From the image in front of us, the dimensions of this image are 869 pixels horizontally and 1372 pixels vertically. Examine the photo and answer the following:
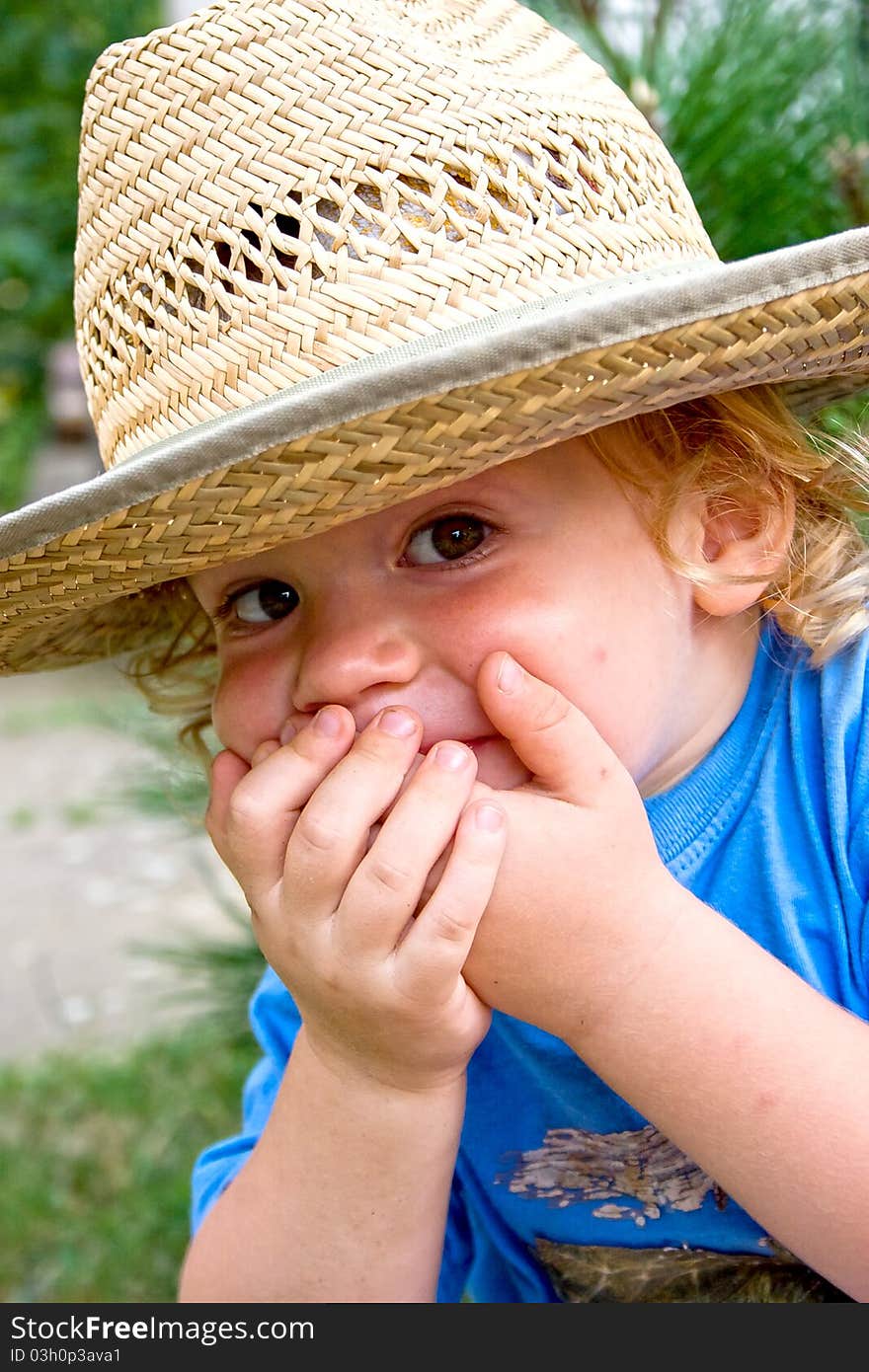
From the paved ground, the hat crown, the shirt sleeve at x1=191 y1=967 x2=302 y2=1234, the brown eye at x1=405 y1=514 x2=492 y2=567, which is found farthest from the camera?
the paved ground

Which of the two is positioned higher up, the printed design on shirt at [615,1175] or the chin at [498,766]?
the chin at [498,766]

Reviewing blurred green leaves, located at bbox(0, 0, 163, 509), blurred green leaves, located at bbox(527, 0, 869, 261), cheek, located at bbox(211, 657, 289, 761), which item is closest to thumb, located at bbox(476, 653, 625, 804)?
cheek, located at bbox(211, 657, 289, 761)

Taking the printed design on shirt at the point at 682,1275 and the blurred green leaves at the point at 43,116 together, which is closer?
the printed design on shirt at the point at 682,1275

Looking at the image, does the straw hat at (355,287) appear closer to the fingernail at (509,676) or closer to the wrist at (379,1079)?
the fingernail at (509,676)

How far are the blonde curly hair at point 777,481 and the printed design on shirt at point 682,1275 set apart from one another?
23.8 inches

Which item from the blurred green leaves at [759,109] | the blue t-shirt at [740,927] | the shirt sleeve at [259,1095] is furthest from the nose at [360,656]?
the blurred green leaves at [759,109]

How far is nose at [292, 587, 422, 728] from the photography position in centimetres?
110

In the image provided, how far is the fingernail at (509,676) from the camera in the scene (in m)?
1.06

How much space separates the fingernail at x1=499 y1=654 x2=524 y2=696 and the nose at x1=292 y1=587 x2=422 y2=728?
0.08 m

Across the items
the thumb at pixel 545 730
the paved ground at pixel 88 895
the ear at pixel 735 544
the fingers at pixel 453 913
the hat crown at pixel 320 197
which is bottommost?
the paved ground at pixel 88 895

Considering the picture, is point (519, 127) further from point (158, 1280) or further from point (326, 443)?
point (158, 1280)

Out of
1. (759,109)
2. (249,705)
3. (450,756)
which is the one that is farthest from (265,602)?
(759,109)

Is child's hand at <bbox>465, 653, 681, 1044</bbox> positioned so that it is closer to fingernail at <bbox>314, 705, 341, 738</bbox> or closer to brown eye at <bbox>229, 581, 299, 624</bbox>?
fingernail at <bbox>314, 705, 341, 738</bbox>

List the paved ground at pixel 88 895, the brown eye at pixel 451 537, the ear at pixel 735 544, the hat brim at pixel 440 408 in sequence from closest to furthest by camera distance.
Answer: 1. the hat brim at pixel 440 408
2. the brown eye at pixel 451 537
3. the ear at pixel 735 544
4. the paved ground at pixel 88 895
